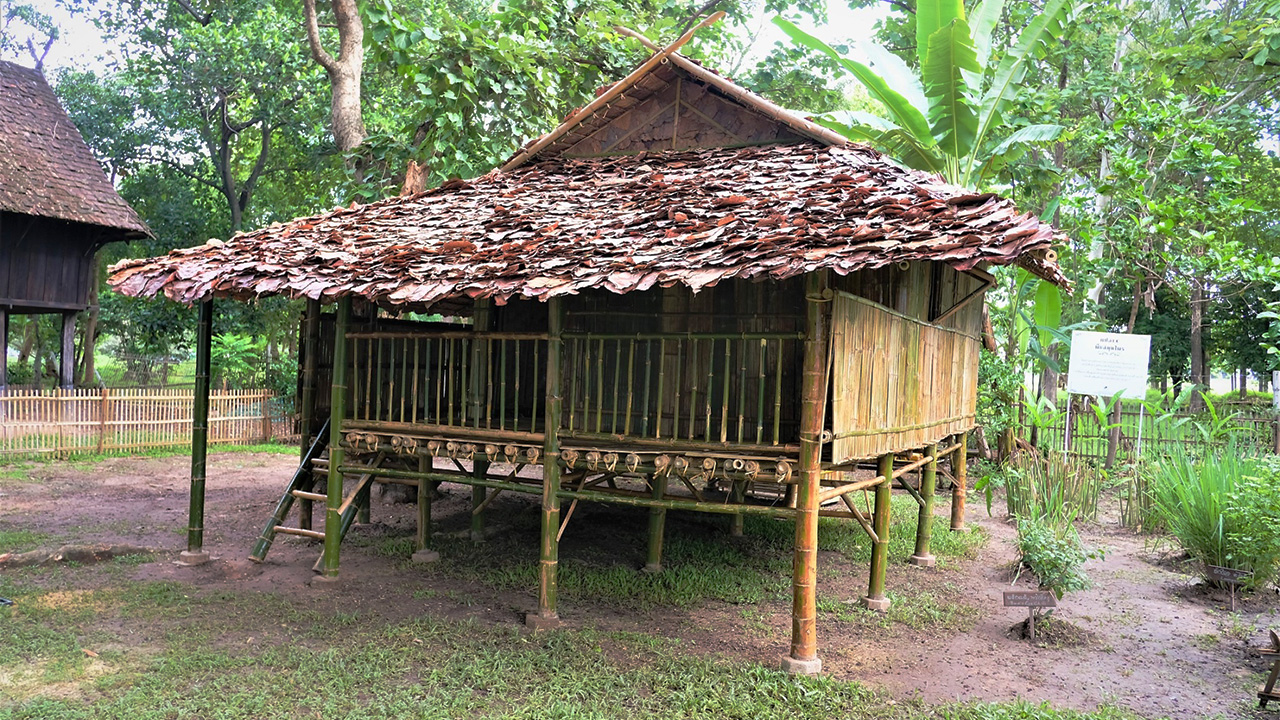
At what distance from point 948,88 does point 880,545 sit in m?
5.59

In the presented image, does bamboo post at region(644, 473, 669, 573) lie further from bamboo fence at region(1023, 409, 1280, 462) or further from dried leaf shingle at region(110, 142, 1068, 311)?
bamboo fence at region(1023, 409, 1280, 462)

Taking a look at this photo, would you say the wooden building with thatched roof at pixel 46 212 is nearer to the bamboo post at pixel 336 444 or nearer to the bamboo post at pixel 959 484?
the bamboo post at pixel 336 444

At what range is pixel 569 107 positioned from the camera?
14.4 meters

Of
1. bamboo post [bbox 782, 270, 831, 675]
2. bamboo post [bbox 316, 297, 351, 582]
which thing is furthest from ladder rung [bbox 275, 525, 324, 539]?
bamboo post [bbox 782, 270, 831, 675]

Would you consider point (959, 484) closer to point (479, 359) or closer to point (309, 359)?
point (479, 359)

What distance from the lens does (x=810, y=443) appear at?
560cm

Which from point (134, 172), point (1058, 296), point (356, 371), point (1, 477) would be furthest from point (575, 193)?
point (134, 172)

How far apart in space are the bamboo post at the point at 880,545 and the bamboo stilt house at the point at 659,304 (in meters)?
0.03

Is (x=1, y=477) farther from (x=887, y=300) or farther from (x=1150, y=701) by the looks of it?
(x=1150, y=701)

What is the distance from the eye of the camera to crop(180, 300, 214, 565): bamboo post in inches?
330

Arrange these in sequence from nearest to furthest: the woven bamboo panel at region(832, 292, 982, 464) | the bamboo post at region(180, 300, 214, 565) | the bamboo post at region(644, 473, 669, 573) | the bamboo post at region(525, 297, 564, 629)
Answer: the woven bamboo panel at region(832, 292, 982, 464) → the bamboo post at region(525, 297, 564, 629) → the bamboo post at region(180, 300, 214, 565) → the bamboo post at region(644, 473, 669, 573)

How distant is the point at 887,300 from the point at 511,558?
15.4ft

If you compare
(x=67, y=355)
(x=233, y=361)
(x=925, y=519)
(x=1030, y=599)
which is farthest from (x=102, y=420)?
(x=1030, y=599)

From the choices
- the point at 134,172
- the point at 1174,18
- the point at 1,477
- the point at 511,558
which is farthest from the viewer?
the point at 134,172
